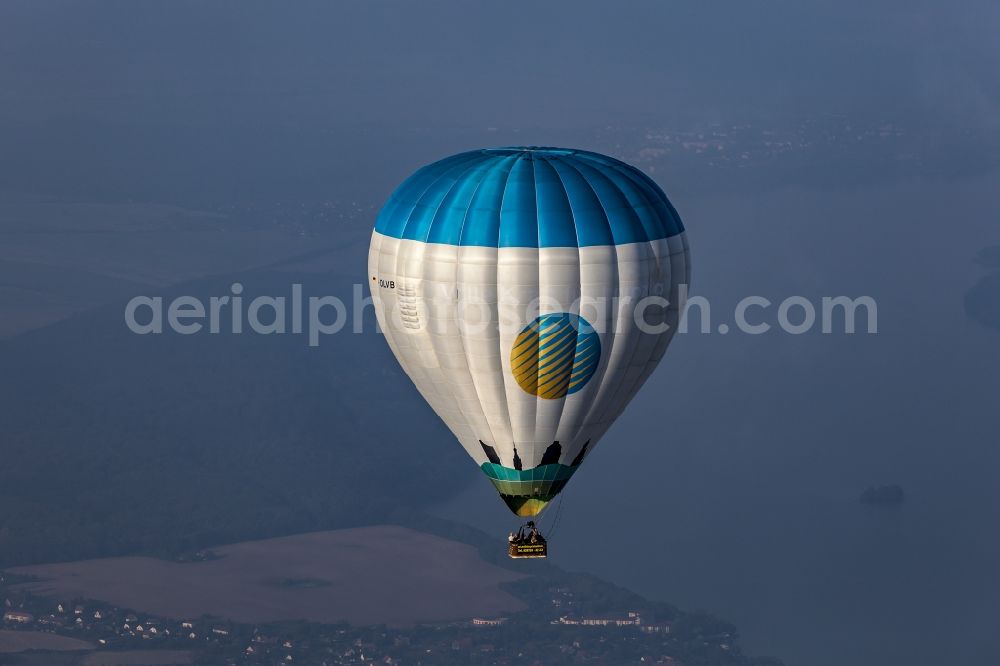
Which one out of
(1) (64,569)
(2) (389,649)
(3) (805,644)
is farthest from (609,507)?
(1) (64,569)

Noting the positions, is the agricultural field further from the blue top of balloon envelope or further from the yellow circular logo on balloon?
the blue top of balloon envelope

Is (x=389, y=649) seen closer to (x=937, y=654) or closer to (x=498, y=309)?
(x=937, y=654)

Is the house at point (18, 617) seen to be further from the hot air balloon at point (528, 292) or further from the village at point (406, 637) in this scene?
the hot air balloon at point (528, 292)

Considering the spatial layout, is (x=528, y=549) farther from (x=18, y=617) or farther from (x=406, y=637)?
(x=18, y=617)

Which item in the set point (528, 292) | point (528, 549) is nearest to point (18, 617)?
point (528, 549)

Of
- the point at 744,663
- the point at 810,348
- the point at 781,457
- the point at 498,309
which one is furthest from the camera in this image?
the point at 810,348

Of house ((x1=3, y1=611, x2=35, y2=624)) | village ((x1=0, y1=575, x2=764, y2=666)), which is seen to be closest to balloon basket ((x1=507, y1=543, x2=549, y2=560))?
village ((x1=0, y1=575, x2=764, y2=666))
